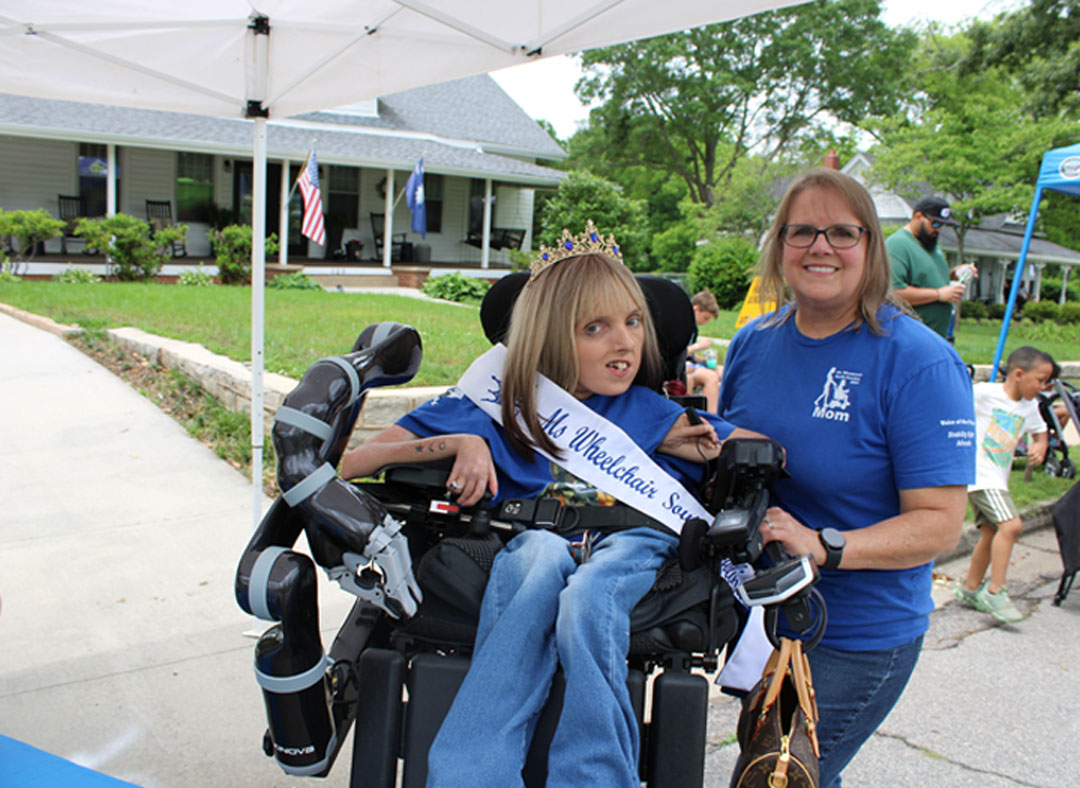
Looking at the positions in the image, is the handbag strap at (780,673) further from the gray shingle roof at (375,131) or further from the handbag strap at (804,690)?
the gray shingle roof at (375,131)

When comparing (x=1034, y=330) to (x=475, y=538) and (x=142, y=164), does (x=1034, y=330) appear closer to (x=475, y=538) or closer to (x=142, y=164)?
(x=142, y=164)

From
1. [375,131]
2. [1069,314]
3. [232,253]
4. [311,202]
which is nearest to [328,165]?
[375,131]

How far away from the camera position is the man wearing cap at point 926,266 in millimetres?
5598

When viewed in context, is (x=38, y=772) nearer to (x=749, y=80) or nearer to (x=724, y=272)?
(x=724, y=272)

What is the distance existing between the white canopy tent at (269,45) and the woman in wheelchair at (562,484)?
1.29 m

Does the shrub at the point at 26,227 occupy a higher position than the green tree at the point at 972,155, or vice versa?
the green tree at the point at 972,155

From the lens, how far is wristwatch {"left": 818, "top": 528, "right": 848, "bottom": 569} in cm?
186

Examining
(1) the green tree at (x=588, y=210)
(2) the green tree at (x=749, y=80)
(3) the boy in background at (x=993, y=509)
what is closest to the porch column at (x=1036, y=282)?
(2) the green tree at (x=749, y=80)

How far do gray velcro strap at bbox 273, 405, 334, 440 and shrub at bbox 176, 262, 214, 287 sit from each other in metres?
15.2

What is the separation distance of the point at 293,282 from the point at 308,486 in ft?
52.1

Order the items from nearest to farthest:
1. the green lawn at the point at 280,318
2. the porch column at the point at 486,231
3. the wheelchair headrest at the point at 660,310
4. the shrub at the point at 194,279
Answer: the wheelchair headrest at the point at 660,310, the green lawn at the point at 280,318, the shrub at the point at 194,279, the porch column at the point at 486,231

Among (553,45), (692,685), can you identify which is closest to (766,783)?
(692,685)

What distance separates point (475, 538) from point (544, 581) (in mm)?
300

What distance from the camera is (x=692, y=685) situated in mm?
1796
